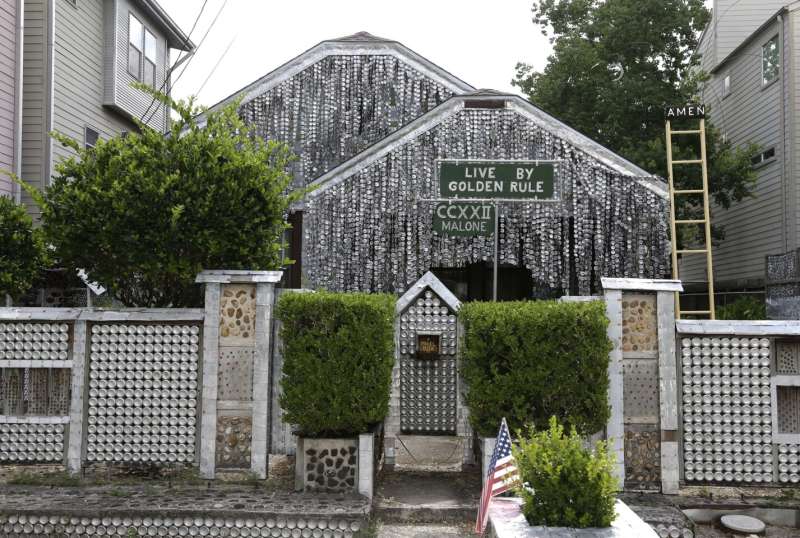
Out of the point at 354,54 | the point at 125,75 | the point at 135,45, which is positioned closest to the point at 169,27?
the point at 135,45

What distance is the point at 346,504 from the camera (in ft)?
21.6

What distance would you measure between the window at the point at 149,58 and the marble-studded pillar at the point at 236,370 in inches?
586

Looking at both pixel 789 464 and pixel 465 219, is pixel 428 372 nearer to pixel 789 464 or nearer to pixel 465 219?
pixel 789 464

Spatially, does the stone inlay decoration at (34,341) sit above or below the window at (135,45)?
below

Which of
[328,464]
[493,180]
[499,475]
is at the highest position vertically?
[493,180]

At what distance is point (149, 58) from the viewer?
802 inches

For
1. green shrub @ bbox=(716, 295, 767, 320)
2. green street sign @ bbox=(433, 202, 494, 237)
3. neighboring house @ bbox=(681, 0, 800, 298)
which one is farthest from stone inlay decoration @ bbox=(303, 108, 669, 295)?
neighboring house @ bbox=(681, 0, 800, 298)

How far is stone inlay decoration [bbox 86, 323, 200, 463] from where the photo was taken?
736 centimetres

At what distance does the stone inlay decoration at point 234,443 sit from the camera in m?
7.29

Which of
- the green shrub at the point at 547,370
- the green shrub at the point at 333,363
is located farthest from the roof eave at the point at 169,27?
the green shrub at the point at 547,370

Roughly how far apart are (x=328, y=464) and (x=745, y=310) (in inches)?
584

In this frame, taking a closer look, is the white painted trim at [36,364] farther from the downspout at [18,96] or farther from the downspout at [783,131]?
the downspout at [783,131]

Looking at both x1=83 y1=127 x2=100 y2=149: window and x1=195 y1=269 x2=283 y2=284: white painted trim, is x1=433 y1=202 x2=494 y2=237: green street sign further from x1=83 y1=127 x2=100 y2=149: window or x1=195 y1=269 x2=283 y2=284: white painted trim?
x1=83 y1=127 x2=100 y2=149: window

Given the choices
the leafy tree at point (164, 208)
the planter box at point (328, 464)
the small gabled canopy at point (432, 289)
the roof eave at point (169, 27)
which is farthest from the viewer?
the roof eave at point (169, 27)
